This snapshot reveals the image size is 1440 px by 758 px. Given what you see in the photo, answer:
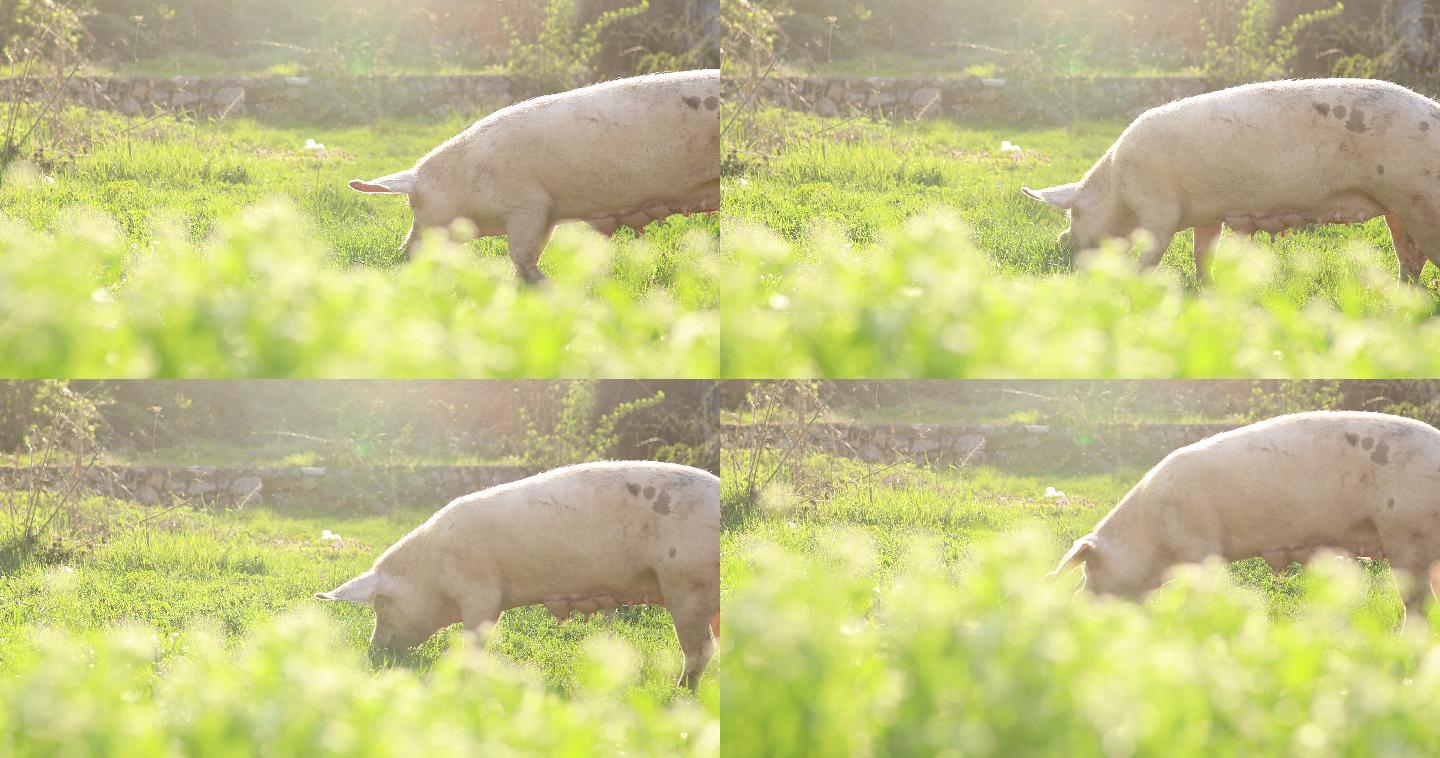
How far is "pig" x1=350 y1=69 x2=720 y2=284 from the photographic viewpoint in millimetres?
3682

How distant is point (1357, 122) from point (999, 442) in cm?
119

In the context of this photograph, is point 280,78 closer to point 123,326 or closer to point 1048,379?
point 123,326

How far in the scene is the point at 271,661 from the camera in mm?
3365

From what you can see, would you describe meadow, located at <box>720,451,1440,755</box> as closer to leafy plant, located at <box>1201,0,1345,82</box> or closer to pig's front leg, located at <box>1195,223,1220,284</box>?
pig's front leg, located at <box>1195,223,1220,284</box>

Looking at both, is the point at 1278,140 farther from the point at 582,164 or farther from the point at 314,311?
the point at 314,311

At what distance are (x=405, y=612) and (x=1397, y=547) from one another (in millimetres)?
2564

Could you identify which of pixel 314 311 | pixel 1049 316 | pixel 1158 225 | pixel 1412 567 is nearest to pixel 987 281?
pixel 1049 316

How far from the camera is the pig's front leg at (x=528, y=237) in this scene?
3.62 meters

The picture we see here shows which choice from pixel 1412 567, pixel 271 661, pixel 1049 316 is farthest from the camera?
pixel 1412 567

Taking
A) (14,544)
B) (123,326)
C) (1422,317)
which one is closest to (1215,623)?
(1422,317)

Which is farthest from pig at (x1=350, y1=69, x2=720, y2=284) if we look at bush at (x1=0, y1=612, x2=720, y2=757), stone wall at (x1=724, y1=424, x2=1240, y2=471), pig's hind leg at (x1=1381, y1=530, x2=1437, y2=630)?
pig's hind leg at (x1=1381, y1=530, x2=1437, y2=630)

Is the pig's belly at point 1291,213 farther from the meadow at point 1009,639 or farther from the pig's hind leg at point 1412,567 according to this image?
the pig's hind leg at point 1412,567

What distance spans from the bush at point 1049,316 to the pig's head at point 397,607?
1.13 metres

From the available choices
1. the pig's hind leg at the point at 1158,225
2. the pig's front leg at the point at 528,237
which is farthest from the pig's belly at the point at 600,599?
the pig's hind leg at the point at 1158,225
